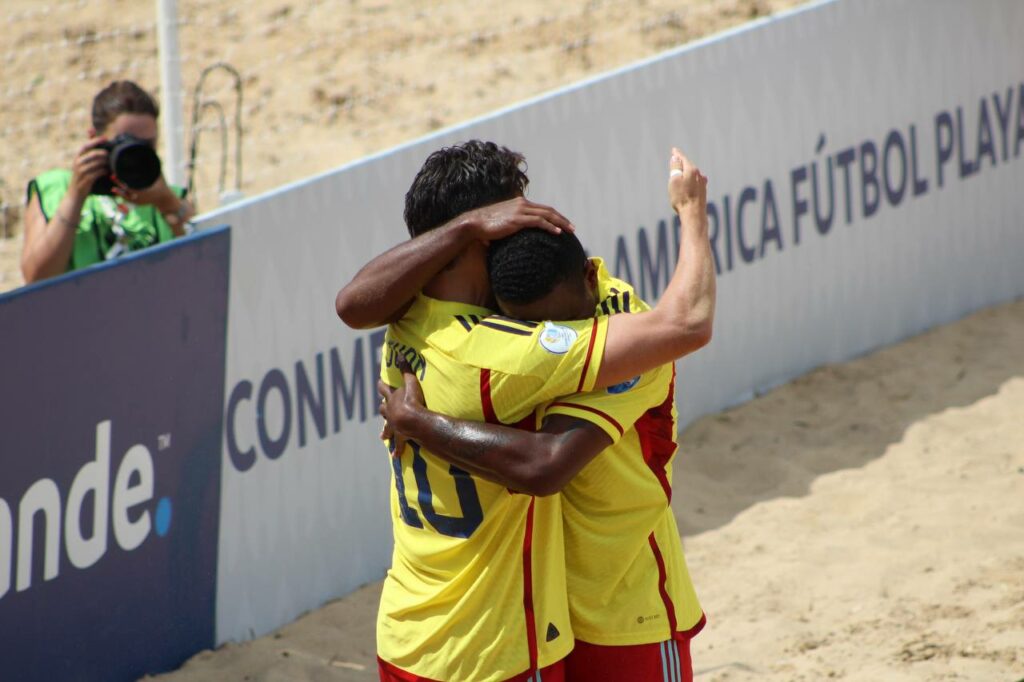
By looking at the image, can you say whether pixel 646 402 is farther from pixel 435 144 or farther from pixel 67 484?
pixel 435 144

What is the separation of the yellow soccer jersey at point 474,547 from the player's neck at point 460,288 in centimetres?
2

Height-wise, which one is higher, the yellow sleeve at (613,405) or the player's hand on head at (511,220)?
the player's hand on head at (511,220)

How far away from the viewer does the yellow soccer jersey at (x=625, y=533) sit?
2.52 metres

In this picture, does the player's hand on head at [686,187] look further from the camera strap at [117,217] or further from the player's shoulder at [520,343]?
the camera strap at [117,217]

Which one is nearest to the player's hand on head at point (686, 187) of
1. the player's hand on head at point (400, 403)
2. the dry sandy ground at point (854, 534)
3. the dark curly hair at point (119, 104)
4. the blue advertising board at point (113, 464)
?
the player's hand on head at point (400, 403)

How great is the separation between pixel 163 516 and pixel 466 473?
2133 mm

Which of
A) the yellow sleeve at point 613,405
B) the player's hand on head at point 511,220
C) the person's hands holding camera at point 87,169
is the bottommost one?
the person's hands holding camera at point 87,169

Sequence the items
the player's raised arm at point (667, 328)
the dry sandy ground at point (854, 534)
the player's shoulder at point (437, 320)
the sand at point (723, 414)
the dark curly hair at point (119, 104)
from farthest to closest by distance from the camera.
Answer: the dark curly hair at point (119, 104) < the sand at point (723, 414) < the dry sandy ground at point (854, 534) < the player's shoulder at point (437, 320) < the player's raised arm at point (667, 328)

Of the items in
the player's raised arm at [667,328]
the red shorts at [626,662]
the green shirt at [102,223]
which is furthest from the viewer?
the green shirt at [102,223]

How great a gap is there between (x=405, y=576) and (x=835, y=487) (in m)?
3.51

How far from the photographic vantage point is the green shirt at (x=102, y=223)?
4.71 metres

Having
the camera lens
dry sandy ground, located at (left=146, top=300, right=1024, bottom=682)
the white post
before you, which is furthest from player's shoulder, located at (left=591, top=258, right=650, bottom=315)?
the white post

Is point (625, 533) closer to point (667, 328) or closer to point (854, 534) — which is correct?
point (667, 328)

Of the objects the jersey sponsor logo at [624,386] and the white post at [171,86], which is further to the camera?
the white post at [171,86]
